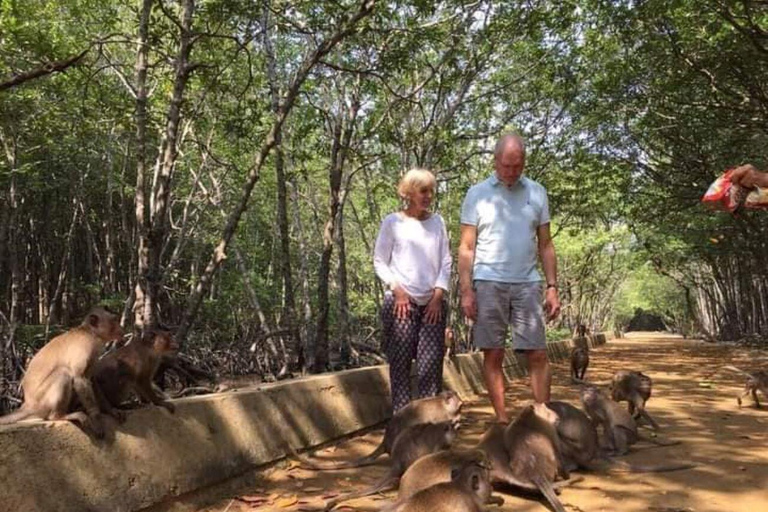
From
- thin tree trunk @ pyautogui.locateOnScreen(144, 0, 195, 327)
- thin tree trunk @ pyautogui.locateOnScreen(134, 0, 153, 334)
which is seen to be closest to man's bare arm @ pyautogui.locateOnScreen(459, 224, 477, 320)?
thin tree trunk @ pyautogui.locateOnScreen(144, 0, 195, 327)

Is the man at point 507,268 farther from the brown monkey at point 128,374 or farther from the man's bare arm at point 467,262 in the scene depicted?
the brown monkey at point 128,374

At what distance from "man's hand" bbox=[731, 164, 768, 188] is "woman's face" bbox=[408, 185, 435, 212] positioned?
2.11 metres

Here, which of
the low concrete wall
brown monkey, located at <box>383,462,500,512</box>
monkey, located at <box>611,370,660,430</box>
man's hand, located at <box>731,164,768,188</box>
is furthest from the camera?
monkey, located at <box>611,370,660,430</box>

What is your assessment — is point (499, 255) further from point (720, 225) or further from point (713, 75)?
point (720, 225)

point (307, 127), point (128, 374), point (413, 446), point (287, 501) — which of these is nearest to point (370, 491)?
point (413, 446)

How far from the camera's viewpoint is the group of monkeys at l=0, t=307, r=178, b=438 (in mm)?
3168

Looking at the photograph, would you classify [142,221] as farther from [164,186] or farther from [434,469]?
[434,469]

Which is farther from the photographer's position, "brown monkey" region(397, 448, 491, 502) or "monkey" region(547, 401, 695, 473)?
"monkey" region(547, 401, 695, 473)

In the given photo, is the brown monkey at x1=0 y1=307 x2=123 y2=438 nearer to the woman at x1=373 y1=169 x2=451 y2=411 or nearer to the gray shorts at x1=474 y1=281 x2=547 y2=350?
the woman at x1=373 y1=169 x2=451 y2=411

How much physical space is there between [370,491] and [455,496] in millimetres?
1118

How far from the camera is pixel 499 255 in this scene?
487 centimetres

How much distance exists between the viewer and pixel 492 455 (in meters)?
3.81

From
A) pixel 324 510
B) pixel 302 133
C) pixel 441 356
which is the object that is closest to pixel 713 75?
pixel 302 133

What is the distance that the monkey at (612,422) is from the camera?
184 inches
